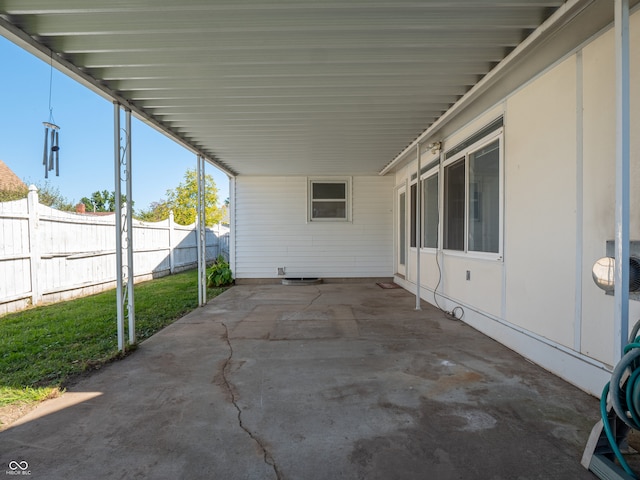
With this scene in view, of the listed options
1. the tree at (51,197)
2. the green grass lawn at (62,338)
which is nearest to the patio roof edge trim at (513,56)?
the green grass lawn at (62,338)

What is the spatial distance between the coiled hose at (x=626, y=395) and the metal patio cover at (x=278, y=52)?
2312 mm

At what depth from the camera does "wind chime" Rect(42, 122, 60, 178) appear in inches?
109

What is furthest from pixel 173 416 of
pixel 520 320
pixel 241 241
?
pixel 241 241

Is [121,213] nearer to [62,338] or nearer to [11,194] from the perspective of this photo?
[62,338]

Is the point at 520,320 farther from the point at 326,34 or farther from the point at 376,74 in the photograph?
the point at 326,34

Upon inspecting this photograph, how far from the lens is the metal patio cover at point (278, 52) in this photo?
238cm

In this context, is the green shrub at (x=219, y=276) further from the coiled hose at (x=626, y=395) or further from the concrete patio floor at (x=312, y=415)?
the coiled hose at (x=626, y=395)

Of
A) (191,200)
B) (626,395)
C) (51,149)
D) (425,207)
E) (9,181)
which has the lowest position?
(626,395)

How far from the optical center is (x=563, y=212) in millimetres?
2871

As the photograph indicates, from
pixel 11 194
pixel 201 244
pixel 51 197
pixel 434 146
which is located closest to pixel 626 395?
pixel 434 146

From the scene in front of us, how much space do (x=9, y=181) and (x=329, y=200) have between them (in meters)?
15.2

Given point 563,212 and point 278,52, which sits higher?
point 278,52

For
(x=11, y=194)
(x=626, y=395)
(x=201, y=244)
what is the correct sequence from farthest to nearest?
(x=11, y=194) → (x=201, y=244) → (x=626, y=395)

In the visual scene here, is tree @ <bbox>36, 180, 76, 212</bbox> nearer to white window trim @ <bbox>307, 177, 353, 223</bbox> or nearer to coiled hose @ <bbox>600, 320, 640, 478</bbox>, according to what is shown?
white window trim @ <bbox>307, 177, 353, 223</bbox>
